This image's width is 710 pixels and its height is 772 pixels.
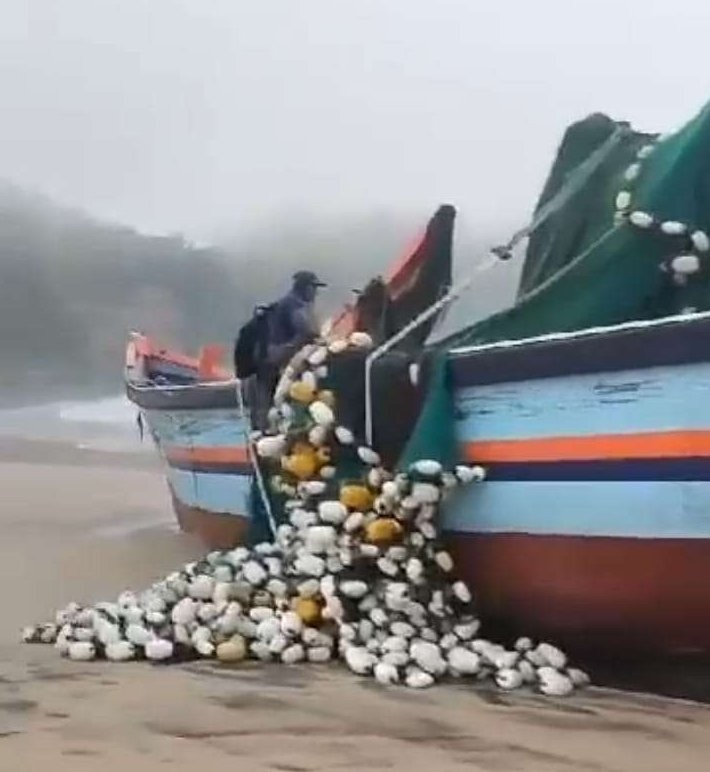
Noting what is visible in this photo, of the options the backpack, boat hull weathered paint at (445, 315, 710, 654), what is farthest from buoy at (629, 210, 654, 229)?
the backpack

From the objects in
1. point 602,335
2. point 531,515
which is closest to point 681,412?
point 602,335

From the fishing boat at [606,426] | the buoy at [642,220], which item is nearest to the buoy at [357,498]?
the fishing boat at [606,426]

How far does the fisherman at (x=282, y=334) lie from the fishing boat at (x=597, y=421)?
0.48 meters

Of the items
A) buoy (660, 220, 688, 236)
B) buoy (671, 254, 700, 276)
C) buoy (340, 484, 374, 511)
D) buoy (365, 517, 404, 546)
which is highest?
buoy (660, 220, 688, 236)

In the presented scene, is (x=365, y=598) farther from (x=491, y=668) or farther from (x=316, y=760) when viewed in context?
(x=316, y=760)

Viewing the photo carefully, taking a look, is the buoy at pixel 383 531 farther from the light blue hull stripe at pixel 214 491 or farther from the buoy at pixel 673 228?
the light blue hull stripe at pixel 214 491

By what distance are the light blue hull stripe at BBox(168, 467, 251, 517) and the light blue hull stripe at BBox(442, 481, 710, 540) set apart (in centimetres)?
99

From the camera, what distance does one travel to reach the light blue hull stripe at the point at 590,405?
1.94m

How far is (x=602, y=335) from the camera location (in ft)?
6.63

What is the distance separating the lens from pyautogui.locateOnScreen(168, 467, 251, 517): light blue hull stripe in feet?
10.9

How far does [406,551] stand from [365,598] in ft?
0.31

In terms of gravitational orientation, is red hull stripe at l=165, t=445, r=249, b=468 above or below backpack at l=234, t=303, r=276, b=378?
below

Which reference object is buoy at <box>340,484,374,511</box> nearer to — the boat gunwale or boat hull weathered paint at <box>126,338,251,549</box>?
the boat gunwale

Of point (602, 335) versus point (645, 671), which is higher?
point (602, 335)
